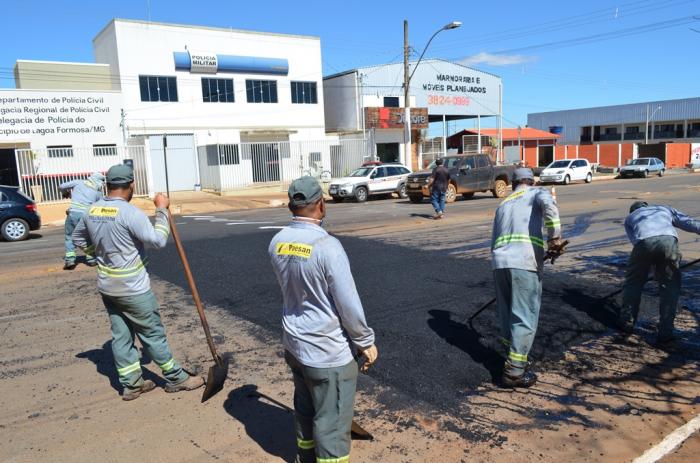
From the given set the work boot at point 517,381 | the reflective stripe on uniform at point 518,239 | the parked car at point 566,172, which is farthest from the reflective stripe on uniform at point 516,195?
the parked car at point 566,172

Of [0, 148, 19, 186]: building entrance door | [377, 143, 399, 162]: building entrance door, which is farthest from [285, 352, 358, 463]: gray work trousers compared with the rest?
[377, 143, 399, 162]: building entrance door

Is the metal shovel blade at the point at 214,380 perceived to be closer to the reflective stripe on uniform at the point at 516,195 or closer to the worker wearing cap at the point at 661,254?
the reflective stripe on uniform at the point at 516,195

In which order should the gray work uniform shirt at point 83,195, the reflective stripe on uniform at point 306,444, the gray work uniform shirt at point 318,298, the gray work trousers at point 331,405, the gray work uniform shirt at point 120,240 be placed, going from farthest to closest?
the gray work uniform shirt at point 83,195 < the gray work uniform shirt at point 120,240 < the reflective stripe on uniform at point 306,444 < the gray work trousers at point 331,405 < the gray work uniform shirt at point 318,298

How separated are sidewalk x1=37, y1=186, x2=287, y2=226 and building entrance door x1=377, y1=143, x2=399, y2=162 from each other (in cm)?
1419

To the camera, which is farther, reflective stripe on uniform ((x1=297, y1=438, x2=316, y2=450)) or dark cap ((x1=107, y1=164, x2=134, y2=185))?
dark cap ((x1=107, y1=164, x2=134, y2=185))

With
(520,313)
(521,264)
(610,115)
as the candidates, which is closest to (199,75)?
(521,264)

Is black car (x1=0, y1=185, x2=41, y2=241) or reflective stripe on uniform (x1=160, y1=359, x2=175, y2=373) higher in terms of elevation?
black car (x1=0, y1=185, x2=41, y2=241)

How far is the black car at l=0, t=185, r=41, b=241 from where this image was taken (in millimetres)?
13883

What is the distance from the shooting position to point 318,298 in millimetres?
2709

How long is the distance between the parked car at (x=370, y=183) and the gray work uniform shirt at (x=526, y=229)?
18301 millimetres

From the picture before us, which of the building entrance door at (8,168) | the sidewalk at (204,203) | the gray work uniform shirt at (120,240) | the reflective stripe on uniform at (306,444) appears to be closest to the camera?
the reflective stripe on uniform at (306,444)

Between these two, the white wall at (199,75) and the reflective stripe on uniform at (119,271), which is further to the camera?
the white wall at (199,75)

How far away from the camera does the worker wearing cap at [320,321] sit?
267 centimetres

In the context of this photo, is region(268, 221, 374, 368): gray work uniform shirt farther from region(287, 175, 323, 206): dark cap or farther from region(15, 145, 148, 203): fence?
region(15, 145, 148, 203): fence
